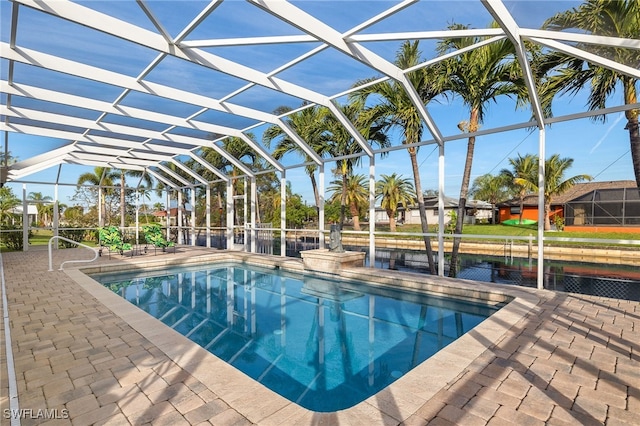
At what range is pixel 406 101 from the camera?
8359mm

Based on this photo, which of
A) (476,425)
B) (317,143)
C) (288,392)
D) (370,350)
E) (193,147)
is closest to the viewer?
(476,425)

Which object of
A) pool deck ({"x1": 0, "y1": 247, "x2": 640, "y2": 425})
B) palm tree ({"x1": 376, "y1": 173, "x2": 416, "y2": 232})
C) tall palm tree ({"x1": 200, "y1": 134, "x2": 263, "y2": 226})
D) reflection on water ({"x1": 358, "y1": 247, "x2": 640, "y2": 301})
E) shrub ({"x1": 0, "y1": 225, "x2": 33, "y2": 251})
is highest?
tall palm tree ({"x1": 200, "y1": 134, "x2": 263, "y2": 226})

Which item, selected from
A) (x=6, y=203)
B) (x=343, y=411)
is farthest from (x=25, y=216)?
(x=6, y=203)

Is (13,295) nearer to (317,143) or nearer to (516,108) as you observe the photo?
(317,143)

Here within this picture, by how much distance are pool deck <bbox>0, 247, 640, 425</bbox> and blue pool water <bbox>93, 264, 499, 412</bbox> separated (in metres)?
0.81

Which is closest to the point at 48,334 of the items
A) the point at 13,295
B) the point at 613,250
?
the point at 13,295

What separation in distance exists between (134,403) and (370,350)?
2.87m

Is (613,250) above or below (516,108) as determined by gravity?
below

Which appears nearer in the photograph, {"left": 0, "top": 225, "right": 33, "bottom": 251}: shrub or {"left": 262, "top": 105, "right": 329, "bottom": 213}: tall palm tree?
{"left": 262, "top": 105, "right": 329, "bottom": 213}: tall palm tree

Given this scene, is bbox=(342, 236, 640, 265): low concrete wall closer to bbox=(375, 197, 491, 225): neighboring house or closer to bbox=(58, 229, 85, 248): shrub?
bbox=(58, 229, 85, 248): shrub

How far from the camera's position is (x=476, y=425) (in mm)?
2205

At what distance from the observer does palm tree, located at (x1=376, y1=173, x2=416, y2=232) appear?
29.9 m

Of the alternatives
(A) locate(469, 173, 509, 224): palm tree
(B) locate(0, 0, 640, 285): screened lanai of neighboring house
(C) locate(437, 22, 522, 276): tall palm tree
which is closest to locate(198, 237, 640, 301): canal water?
(C) locate(437, 22, 522, 276): tall palm tree

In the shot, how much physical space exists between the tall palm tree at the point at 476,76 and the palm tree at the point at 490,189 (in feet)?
105
